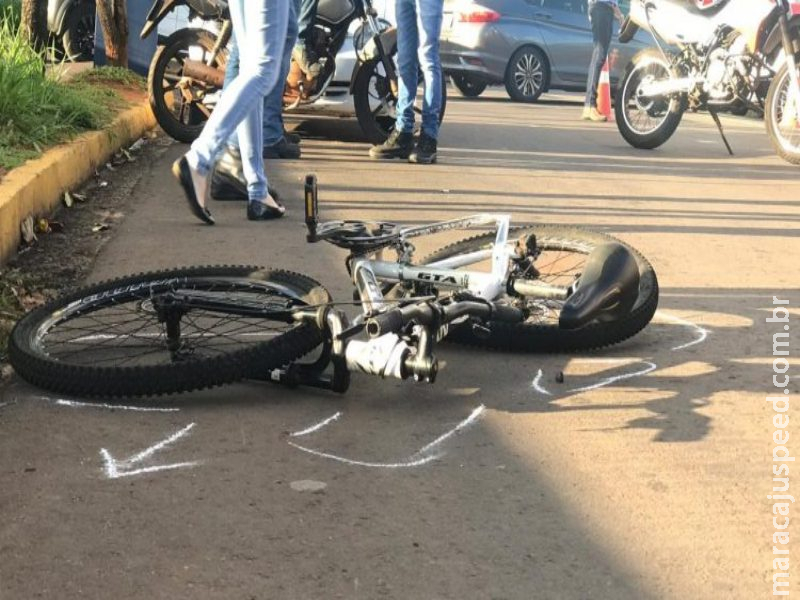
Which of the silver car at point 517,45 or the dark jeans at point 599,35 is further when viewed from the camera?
the silver car at point 517,45

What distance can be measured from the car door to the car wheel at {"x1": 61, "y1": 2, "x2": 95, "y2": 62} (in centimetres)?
585

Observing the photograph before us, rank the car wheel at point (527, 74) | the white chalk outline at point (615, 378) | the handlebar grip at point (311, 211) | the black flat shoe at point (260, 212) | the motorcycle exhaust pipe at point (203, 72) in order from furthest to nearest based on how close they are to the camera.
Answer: the car wheel at point (527, 74)
the motorcycle exhaust pipe at point (203, 72)
the black flat shoe at point (260, 212)
the handlebar grip at point (311, 211)
the white chalk outline at point (615, 378)

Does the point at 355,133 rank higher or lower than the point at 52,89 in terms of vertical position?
lower

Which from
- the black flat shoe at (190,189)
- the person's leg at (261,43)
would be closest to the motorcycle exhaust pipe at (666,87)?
the person's leg at (261,43)

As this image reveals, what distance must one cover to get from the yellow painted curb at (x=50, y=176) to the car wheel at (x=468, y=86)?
905cm

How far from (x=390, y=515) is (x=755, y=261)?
3490 mm

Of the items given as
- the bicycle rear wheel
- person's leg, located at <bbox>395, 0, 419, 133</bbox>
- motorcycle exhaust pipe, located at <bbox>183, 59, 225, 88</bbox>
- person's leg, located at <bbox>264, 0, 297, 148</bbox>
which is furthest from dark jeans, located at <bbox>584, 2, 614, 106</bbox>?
the bicycle rear wheel

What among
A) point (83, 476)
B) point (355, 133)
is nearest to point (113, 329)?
point (83, 476)

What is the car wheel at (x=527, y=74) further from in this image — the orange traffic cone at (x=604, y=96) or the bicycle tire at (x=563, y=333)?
the bicycle tire at (x=563, y=333)

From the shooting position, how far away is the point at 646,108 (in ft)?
35.0

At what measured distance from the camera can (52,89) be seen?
7980 mm

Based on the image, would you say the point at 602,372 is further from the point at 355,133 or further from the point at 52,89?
the point at 355,133

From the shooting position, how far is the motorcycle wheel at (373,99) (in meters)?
9.64

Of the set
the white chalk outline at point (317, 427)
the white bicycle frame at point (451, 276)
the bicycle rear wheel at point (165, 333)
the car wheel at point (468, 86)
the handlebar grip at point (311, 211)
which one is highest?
the handlebar grip at point (311, 211)
